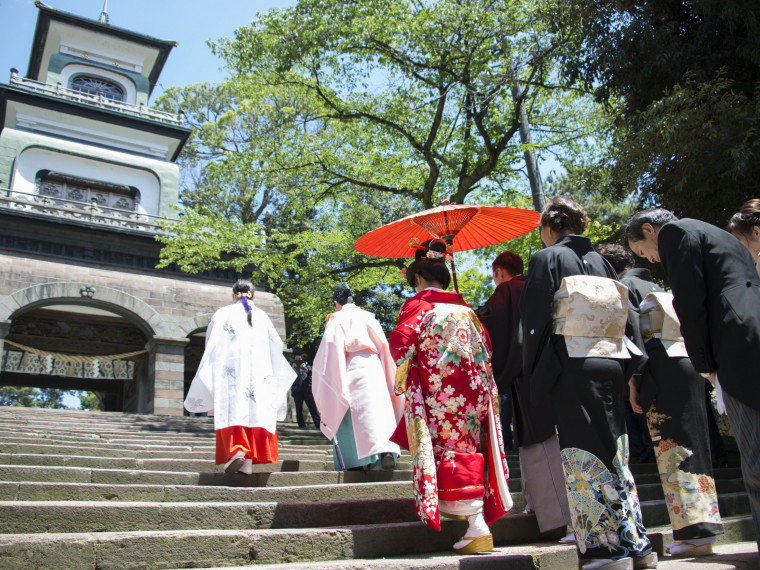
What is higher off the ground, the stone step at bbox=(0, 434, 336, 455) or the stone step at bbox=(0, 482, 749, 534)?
the stone step at bbox=(0, 434, 336, 455)

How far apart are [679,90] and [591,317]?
6290mm

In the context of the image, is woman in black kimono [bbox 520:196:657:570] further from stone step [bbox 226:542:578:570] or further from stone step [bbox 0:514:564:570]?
stone step [bbox 0:514:564:570]

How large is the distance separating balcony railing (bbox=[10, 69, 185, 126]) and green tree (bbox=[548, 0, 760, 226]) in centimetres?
1496

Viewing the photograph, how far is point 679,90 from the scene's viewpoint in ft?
26.3

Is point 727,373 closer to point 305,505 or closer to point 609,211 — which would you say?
point 305,505

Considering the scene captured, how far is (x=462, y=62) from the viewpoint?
1215cm

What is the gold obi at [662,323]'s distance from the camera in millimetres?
3631

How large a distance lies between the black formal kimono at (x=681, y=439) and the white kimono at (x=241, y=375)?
295 cm

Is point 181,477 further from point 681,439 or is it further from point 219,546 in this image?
point 681,439

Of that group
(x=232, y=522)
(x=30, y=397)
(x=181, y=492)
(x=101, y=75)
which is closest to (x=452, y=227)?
(x=181, y=492)

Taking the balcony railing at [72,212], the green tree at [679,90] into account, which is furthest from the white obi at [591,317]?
the balcony railing at [72,212]

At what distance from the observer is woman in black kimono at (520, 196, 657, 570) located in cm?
284

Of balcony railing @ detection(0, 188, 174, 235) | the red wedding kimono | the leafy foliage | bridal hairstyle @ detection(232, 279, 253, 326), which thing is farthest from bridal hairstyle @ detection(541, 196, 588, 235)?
the leafy foliage

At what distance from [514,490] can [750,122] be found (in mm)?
5617
